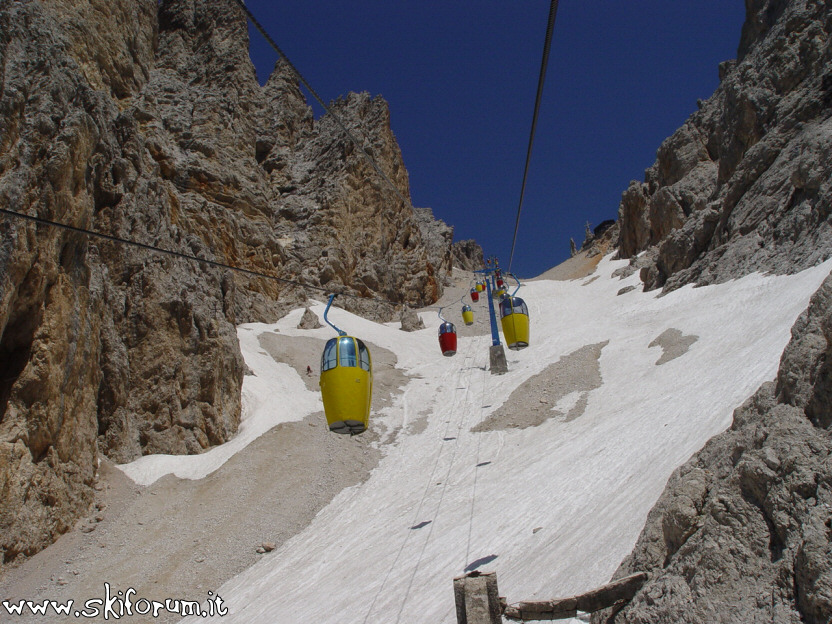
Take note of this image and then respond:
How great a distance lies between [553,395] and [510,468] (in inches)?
279

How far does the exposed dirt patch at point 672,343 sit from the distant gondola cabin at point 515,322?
7861 mm

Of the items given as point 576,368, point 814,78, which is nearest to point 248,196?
point 576,368

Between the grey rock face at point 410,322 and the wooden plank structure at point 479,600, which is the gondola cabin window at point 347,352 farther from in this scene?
the grey rock face at point 410,322

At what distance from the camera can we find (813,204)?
2658cm

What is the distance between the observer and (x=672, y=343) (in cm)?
2370

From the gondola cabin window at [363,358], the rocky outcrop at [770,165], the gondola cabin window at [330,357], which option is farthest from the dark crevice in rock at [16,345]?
the rocky outcrop at [770,165]

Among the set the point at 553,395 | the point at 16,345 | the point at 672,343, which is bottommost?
the point at 553,395

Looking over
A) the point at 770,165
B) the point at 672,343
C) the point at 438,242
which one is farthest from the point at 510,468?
the point at 438,242

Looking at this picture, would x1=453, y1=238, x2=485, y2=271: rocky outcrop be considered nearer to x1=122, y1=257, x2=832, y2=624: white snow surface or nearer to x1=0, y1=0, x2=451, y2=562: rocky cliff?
x1=0, y1=0, x2=451, y2=562: rocky cliff

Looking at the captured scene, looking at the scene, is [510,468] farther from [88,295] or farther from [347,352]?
[88,295]

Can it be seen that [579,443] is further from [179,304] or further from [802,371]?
[179,304]

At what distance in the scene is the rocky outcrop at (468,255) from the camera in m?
120

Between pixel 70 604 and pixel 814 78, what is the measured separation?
45.2m

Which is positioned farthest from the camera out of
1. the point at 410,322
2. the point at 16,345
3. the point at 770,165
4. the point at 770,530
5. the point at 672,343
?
A: the point at 410,322
